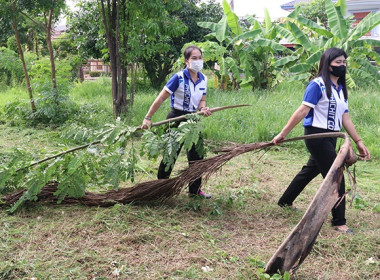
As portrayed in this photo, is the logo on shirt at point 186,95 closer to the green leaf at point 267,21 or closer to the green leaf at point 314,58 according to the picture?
the green leaf at point 314,58

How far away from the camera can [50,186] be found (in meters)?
4.55

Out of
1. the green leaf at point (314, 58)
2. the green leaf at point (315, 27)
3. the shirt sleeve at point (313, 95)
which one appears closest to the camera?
the shirt sleeve at point (313, 95)

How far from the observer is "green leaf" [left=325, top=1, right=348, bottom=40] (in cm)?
959

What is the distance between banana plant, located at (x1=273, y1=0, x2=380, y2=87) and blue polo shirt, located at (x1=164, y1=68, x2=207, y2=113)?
5.58 meters

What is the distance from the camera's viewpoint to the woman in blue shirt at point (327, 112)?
3.83 metres

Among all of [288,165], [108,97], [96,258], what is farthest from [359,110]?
[96,258]

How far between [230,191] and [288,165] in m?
1.63

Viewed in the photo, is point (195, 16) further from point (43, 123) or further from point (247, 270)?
point (247, 270)

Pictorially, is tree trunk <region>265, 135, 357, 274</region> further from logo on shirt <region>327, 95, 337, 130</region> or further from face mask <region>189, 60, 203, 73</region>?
face mask <region>189, 60, 203, 73</region>

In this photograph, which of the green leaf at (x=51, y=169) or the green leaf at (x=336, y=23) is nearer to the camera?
the green leaf at (x=51, y=169)

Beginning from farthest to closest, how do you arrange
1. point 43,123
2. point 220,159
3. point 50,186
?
point 43,123
point 50,186
point 220,159

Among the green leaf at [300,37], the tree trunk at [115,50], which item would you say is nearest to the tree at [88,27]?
the tree trunk at [115,50]

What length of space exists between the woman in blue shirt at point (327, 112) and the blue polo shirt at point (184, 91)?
3.52 ft

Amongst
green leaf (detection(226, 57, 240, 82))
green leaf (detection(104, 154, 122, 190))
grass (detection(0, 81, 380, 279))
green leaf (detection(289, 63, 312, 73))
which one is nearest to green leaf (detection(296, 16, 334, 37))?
green leaf (detection(289, 63, 312, 73))
